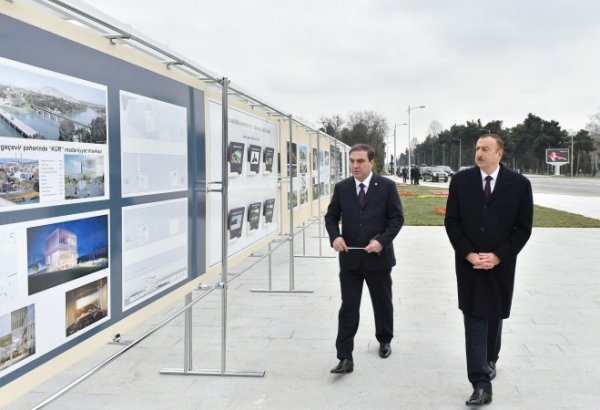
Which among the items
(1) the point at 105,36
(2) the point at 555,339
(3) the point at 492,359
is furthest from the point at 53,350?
(2) the point at 555,339

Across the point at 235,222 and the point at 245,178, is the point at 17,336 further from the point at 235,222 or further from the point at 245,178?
the point at 245,178

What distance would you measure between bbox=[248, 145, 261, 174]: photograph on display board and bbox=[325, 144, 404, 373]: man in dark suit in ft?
3.19

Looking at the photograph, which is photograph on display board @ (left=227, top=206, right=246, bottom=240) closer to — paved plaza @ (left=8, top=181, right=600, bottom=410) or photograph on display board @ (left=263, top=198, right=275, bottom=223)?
photograph on display board @ (left=263, top=198, right=275, bottom=223)

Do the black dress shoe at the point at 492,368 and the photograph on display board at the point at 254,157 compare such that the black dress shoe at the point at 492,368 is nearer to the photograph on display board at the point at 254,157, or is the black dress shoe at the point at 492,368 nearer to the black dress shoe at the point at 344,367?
the black dress shoe at the point at 344,367

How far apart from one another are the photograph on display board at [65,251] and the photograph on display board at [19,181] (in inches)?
5.3

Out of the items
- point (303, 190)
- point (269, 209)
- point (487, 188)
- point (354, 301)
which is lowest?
point (354, 301)

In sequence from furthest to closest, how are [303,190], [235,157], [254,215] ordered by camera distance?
[303,190] < [254,215] < [235,157]

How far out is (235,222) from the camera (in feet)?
16.5

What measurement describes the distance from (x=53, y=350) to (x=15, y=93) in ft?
3.51

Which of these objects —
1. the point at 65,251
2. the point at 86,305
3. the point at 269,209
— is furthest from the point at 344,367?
the point at 65,251

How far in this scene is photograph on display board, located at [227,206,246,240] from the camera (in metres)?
4.88

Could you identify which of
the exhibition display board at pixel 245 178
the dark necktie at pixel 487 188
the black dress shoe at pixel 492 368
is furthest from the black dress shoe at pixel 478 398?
the exhibition display board at pixel 245 178

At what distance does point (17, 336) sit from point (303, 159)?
7.36 metres

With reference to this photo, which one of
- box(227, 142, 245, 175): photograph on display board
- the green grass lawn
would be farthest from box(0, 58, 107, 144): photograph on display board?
the green grass lawn
